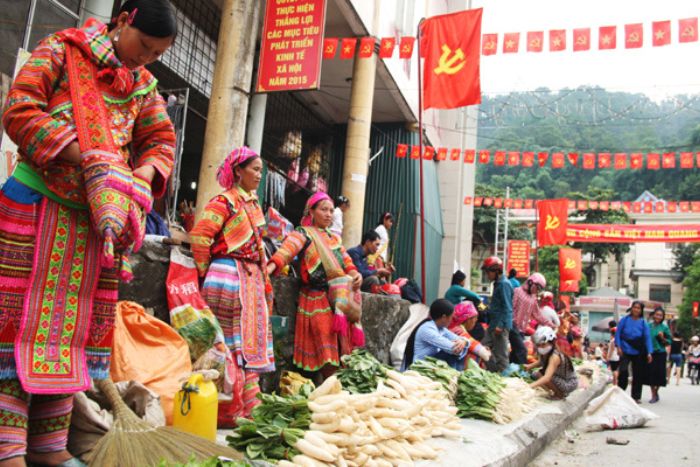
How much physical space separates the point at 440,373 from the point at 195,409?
2.78m

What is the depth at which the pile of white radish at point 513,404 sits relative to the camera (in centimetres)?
507

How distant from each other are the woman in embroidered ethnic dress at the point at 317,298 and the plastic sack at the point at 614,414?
3.82 meters

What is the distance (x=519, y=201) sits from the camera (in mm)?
24391

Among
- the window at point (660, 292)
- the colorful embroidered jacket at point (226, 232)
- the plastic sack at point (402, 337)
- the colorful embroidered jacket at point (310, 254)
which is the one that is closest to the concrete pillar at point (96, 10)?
the colorful embroidered jacket at point (310, 254)

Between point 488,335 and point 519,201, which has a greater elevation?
point 519,201

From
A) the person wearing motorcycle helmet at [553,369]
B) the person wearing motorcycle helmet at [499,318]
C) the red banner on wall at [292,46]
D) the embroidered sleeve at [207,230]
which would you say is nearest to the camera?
the embroidered sleeve at [207,230]

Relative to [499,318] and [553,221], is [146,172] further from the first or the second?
[553,221]

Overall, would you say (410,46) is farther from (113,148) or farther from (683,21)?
(113,148)

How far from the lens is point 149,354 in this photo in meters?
3.29

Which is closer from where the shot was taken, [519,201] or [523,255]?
[519,201]

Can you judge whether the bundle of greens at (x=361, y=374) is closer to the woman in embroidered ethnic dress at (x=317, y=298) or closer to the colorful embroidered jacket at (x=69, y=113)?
the woman in embroidered ethnic dress at (x=317, y=298)

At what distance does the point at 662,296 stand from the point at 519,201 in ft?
127

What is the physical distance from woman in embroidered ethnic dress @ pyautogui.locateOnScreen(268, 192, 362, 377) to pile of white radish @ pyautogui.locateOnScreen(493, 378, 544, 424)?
1.46m

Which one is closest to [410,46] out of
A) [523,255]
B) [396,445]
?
[396,445]
